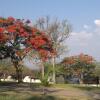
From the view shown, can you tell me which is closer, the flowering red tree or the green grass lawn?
the green grass lawn

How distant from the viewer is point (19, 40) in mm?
37406

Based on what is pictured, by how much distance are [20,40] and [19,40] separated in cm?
10

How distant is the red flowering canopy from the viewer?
36156 millimetres

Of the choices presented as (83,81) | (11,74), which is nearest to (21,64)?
(83,81)

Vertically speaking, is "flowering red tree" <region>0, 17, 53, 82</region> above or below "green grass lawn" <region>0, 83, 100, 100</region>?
above

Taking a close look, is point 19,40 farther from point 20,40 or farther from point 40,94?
point 40,94

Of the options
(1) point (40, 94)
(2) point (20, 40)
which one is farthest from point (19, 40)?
(1) point (40, 94)

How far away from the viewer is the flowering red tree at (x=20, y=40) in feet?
119

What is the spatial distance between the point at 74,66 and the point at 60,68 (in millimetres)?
2731

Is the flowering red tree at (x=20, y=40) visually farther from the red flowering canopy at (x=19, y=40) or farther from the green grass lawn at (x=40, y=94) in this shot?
the green grass lawn at (x=40, y=94)

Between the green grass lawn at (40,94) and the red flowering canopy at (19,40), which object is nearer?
the green grass lawn at (40,94)

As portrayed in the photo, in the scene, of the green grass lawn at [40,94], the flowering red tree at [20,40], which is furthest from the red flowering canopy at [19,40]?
the green grass lawn at [40,94]

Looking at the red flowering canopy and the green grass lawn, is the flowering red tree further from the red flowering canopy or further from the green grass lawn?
the green grass lawn

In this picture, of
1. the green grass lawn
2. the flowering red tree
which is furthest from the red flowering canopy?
the green grass lawn
